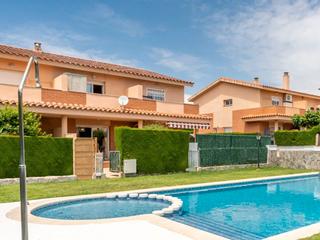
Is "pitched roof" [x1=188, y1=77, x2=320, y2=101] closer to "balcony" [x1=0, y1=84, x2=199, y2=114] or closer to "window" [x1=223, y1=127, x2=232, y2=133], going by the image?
"window" [x1=223, y1=127, x2=232, y2=133]

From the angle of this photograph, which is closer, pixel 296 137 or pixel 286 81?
pixel 296 137

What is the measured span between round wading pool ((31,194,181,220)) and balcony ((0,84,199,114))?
47.0 ft

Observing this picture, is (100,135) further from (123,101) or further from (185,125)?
(185,125)

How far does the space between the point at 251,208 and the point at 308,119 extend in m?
31.2

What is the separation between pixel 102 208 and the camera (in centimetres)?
1611

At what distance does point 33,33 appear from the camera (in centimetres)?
3503

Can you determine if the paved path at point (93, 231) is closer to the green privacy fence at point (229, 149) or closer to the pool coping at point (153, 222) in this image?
the pool coping at point (153, 222)

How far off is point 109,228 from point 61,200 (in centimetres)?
584

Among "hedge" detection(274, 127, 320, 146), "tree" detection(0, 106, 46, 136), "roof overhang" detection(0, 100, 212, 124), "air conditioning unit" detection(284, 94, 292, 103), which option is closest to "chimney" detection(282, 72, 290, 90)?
"air conditioning unit" detection(284, 94, 292, 103)

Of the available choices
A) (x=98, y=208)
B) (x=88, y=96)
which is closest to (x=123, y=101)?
(x=88, y=96)

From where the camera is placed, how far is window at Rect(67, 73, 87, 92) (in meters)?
31.9

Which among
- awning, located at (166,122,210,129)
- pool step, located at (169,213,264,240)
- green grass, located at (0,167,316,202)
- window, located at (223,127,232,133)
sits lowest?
pool step, located at (169,213,264,240)

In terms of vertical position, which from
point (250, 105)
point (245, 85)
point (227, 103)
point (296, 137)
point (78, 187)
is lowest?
point (78, 187)

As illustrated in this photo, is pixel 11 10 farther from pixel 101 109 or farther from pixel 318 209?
pixel 318 209
